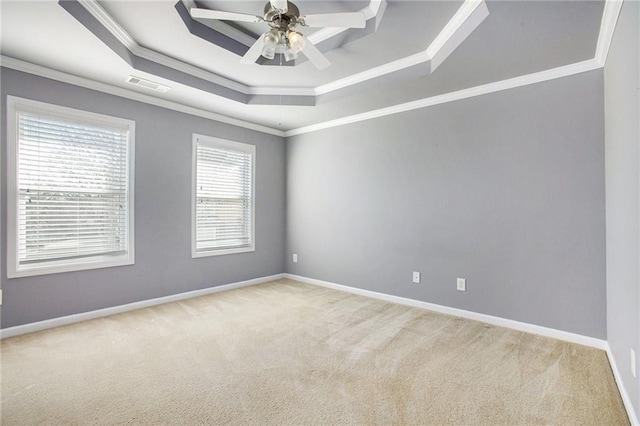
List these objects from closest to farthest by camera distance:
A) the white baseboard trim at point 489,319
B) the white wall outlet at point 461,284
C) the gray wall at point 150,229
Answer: the white baseboard trim at point 489,319 → the gray wall at point 150,229 → the white wall outlet at point 461,284

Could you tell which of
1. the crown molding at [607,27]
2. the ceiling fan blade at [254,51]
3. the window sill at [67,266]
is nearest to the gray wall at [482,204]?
the crown molding at [607,27]

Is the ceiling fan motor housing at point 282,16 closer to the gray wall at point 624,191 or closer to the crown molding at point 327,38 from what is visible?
the crown molding at point 327,38

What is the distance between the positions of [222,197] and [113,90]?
180 cm

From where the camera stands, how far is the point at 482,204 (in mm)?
3291

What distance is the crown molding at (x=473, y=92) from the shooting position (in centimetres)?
274

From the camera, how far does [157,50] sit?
116 inches

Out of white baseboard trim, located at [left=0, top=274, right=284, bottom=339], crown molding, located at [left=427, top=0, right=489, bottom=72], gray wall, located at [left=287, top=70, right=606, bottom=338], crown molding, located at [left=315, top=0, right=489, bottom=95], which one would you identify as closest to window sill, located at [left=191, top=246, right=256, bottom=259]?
white baseboard trim, located at [left=0, top=274, right=284, bottom=339]

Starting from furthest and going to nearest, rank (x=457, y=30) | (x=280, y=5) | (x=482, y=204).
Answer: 1. (x=482, y=204)
2. (x=457, y=30)
3. (x=280, y=5)

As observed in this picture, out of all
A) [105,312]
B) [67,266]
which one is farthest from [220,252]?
[67,266]

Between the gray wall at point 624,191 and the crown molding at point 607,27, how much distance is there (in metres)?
0.06

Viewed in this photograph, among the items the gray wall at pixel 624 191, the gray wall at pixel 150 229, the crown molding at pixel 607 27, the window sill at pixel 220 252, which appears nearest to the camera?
the gray wall at pixel 624 191

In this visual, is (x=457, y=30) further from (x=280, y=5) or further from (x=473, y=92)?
(x=280, y=5)

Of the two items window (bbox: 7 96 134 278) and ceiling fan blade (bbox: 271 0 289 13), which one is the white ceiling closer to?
window (bbox: 7 96 134 278)

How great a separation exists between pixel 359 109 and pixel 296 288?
267cm
